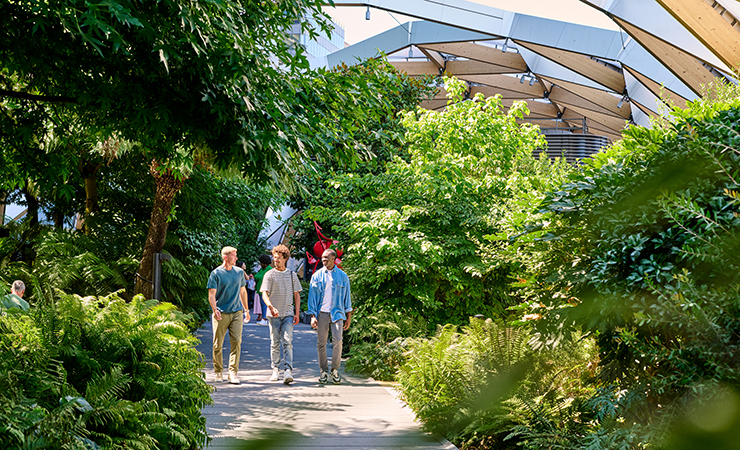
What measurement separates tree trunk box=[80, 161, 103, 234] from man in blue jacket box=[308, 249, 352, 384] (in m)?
7.65

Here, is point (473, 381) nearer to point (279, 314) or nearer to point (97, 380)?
point (97, 380)

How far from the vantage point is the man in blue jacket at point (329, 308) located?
29.9 ft

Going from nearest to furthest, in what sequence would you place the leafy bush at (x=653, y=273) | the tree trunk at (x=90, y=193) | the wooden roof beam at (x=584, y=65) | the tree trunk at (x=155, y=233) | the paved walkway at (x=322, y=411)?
the leafy bush at (x=653, y=273), the paved walkway at (x=322, y=411), the tree trunk at (x=155, y=233), the tree trunk at (x=90, y=193), the wooden roof beam at (x=584, y=65)

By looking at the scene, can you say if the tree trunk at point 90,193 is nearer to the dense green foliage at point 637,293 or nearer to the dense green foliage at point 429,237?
the dense green foliage at point 429,237

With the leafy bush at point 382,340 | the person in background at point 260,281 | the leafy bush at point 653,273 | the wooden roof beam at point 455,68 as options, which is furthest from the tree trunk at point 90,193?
the leafy bush at point 653,273

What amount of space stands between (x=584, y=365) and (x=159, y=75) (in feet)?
14.8

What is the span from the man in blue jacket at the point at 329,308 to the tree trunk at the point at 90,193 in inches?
301

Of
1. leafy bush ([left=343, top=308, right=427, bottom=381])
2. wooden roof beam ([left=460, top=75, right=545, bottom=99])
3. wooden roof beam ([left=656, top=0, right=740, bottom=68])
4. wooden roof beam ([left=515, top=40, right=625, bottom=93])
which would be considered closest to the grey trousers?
leafy bush ([left=343, top=308, right=427, bottom=381])

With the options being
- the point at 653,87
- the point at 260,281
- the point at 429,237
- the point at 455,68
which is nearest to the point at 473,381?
the point at 429,237

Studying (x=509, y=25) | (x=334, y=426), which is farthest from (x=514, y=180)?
(x=509, y=25)

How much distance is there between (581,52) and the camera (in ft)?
48.9

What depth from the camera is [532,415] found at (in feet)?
17.1

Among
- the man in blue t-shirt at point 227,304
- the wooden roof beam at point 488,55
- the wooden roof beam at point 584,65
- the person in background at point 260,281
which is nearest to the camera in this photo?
the man in blue t-shirt at point 227,304

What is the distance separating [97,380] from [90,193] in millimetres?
11394
